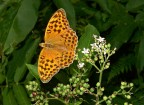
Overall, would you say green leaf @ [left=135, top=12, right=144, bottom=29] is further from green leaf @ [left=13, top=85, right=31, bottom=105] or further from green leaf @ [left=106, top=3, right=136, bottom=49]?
green leaf @ [left=13, top=85, right=31, bottom=105]

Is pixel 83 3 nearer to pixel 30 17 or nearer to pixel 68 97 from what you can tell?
pixel 30 17

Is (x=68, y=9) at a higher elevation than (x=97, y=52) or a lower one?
higher

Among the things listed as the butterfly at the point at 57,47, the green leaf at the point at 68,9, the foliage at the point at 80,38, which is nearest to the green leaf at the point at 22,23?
the foliage at the point at 80,38

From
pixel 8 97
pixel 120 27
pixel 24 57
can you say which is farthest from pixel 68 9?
pixel 8 97

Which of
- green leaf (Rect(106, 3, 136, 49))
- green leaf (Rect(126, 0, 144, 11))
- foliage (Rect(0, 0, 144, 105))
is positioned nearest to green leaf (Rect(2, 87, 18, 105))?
foliage (Rect(0, 0, 144, 105))

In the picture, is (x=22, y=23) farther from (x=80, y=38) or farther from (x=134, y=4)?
(x=134, y=4)

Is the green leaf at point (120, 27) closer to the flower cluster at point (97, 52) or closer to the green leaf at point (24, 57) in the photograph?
the green leaf at point (24, 57)
